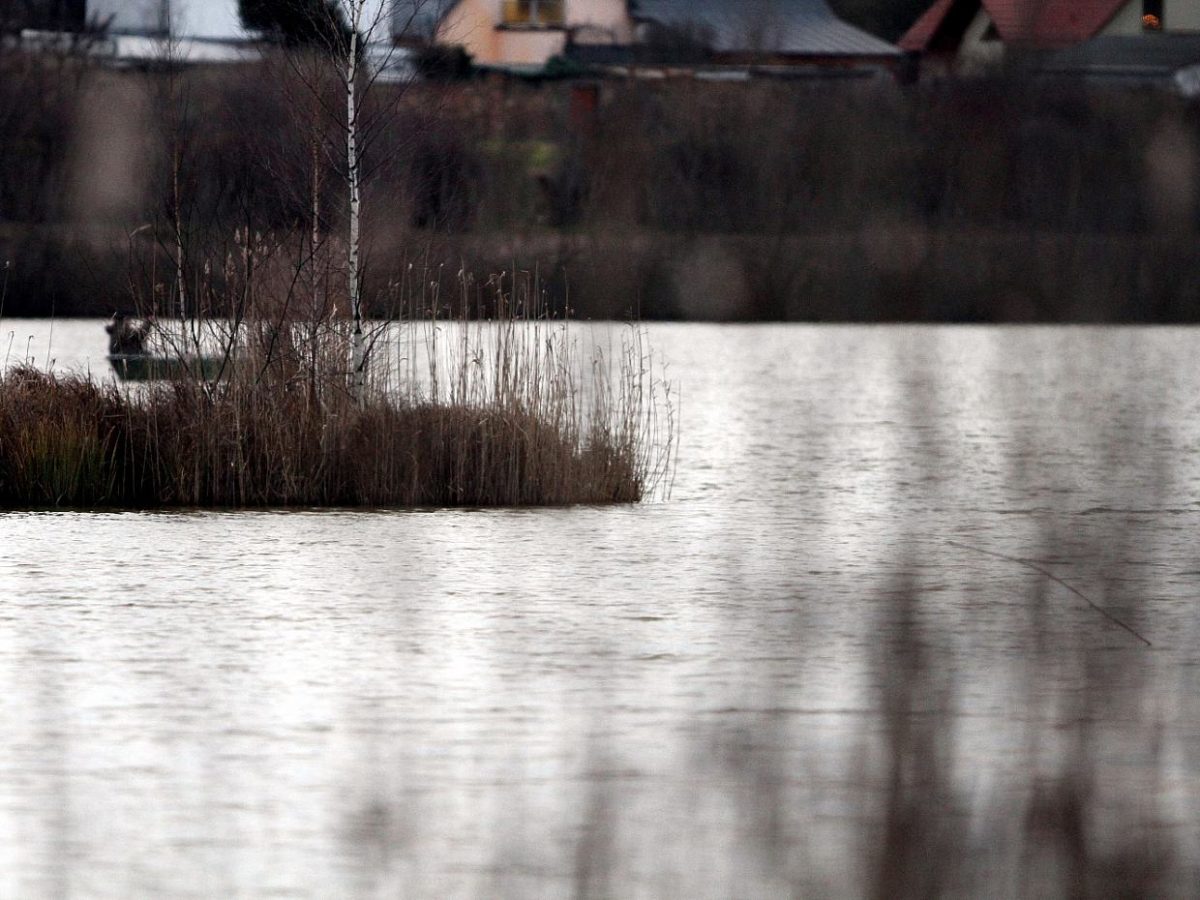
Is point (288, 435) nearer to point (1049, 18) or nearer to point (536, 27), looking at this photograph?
point (1049, 18)

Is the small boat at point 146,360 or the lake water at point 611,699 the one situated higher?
the small boat at point 146,360

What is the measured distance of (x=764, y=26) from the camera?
49062 mm

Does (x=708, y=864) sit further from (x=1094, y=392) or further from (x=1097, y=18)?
(x=1097, y=18)

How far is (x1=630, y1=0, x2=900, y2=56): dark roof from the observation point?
157ft

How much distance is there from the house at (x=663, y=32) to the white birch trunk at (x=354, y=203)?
33130mm

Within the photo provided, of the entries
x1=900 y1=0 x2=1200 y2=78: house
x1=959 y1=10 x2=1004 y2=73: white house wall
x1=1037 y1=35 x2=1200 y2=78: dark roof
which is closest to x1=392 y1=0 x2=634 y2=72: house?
x1=900 y1=0 x2=1200 y2=78: house

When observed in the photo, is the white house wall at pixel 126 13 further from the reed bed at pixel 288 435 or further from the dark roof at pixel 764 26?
the reed bed at pixel 288 435

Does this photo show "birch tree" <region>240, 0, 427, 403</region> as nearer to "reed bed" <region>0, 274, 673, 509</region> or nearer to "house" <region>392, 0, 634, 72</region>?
"reed bed" <region>0, 274, 673, 509</region>

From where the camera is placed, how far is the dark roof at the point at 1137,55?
40.6 metres

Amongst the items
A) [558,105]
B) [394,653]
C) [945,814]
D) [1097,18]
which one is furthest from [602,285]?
[945,814]

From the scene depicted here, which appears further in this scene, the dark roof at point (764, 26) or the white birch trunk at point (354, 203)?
the dark roof at point (764, 26)

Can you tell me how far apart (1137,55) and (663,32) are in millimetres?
10445

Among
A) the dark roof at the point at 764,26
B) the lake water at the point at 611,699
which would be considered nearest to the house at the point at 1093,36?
the dark roof at the point at 764,26

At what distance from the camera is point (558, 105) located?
41688 mm
